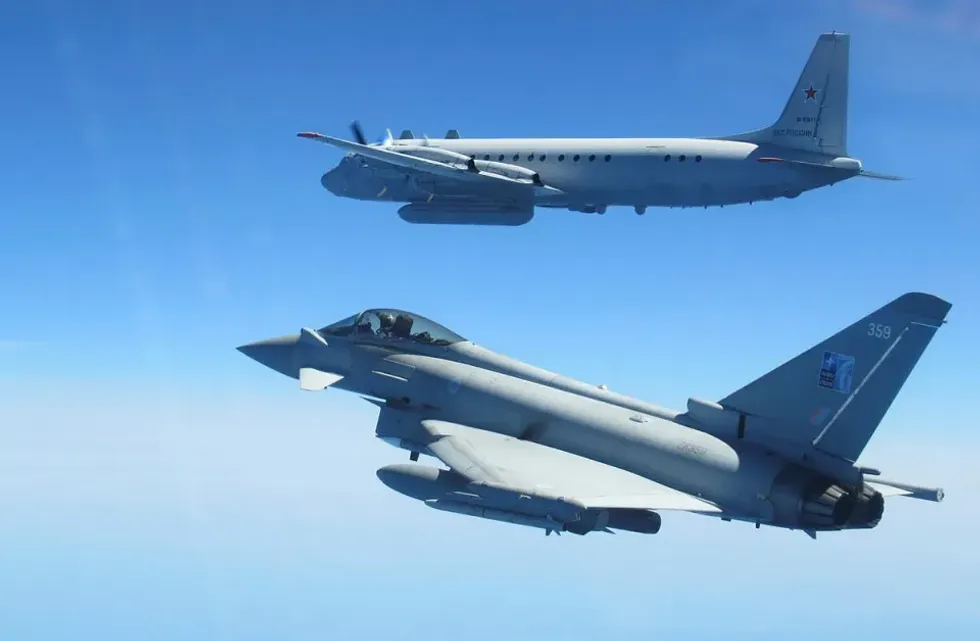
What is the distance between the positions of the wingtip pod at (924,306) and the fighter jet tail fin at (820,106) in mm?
13501

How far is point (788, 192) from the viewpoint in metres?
27.2

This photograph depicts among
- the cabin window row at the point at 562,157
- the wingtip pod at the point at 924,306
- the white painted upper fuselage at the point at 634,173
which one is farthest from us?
the cabin window row at the point at 562,157

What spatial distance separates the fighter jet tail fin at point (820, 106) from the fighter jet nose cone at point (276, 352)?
16719 millimetres

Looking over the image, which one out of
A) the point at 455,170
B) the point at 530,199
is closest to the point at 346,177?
the point at 455,170

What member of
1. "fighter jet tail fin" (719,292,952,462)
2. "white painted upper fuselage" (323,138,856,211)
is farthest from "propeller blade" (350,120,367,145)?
"fighter jet tail fin" (719,292,952,462)

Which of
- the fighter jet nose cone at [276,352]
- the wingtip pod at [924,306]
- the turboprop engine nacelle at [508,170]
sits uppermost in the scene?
the turboprop engine nacelle at [508,170]

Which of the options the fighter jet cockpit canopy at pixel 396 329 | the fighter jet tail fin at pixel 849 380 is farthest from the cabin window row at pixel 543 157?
the fighter jet tail fin at pixel 849 380

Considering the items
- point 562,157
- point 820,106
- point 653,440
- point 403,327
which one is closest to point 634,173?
point 562,157

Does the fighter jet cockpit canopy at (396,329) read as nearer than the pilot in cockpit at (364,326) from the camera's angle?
Yes

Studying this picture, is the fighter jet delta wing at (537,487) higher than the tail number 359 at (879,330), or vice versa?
the tail number 359 at (879,330)

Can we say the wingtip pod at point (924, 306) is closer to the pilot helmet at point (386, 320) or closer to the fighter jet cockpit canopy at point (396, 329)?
the fighter jet cockpit canopy at point (396, 329)

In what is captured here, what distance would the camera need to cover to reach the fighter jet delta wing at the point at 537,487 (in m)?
14.7

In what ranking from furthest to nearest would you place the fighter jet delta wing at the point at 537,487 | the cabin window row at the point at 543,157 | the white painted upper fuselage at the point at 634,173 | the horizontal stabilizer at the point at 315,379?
the cabin window row at the point at 543,157, the white painted upper fuselage at the point at 634,173, the horizontal stabilizer at the point at 315,379, the fighter jet delta wing at the point at 537,487

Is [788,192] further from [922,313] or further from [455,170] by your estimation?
[922,313]
